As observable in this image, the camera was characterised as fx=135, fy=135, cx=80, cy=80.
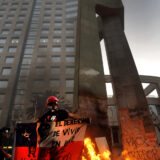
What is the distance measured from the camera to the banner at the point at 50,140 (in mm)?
2779

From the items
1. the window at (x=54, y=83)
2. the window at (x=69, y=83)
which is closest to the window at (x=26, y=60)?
the window at (x=54, y=83)

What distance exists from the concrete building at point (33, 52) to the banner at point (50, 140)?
3569 cm

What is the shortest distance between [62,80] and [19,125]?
126 feet

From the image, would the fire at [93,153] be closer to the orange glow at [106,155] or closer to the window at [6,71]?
the orange glow at [106,155]

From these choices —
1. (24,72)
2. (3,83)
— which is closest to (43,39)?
(24,72)

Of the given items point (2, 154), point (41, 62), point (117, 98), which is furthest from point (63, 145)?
point (41, 62)

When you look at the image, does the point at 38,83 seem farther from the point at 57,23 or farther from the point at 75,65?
the point at 75,65

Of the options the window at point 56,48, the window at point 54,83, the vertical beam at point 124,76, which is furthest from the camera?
the window at point 56,48

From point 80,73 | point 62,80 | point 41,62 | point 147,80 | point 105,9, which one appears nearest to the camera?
point 80,73

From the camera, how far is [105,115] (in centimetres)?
765

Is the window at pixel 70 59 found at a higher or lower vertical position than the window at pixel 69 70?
higher

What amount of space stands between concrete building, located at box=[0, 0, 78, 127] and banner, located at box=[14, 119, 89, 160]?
35694 mm

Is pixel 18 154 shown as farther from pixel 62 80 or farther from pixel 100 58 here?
pixel 62 80

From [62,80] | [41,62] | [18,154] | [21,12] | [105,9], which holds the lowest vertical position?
[62,80]
